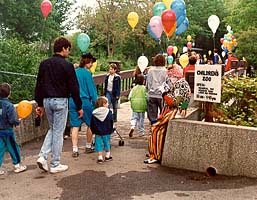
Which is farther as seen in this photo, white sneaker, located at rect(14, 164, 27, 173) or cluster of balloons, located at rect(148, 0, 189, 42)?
cluster of balloons, located at rect(148, 0, 189, 42)

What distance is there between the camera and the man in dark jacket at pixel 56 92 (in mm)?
5527

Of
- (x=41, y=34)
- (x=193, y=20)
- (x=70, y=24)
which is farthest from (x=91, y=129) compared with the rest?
(x=193, y=20)

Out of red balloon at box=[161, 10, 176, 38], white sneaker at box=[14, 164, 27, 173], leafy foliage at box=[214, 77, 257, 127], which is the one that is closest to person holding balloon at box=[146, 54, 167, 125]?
leafy foliage at box=[214, 77, 257, 127]

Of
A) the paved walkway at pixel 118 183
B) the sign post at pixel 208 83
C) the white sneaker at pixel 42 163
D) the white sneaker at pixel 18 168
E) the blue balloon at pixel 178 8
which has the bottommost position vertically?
the paved walkway at pixel 118 183

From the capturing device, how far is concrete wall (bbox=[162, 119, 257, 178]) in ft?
17.8

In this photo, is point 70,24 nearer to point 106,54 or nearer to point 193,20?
point 106,54

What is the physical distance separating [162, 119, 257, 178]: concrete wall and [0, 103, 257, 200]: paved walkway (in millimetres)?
128

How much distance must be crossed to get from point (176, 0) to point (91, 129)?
5.50 metres

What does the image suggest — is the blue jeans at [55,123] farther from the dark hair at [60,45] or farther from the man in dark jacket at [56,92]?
the dark hair at [60,45]

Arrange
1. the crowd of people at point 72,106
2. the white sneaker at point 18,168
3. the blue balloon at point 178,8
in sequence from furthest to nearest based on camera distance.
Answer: the blue balloon at point 178,8 < the white sneaker at point 18,168 < the crowd of people at point 72,106

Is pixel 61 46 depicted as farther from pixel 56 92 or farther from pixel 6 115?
pixel 6 115

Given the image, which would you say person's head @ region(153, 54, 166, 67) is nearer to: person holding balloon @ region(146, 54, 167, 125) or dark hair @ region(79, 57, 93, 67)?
person holding balloon @ region(146, 54, 167, 125)

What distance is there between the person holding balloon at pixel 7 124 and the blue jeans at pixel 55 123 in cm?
40

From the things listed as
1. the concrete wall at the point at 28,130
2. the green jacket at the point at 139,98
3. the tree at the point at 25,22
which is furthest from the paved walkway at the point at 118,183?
the tree at the point at 25,22
